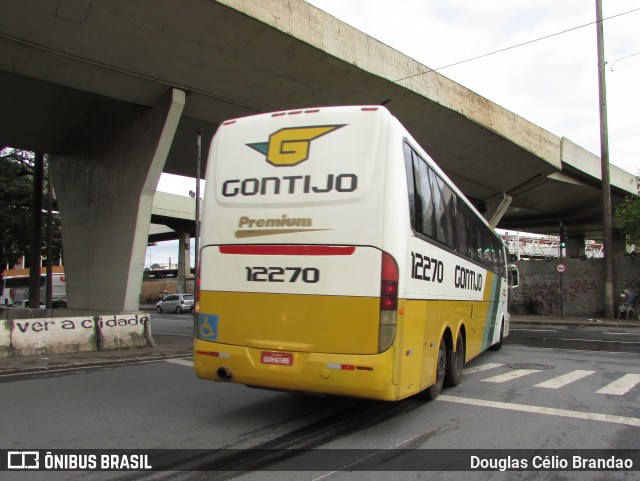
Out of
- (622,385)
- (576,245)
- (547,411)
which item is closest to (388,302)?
(547,411)

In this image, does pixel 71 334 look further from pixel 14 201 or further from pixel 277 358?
pixel 14 201

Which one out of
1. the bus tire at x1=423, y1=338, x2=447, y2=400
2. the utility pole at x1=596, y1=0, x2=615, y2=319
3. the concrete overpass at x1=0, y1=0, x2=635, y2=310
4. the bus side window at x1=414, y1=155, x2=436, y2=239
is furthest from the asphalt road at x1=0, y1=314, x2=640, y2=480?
the utility pole at x1=596, y1=0, x2=615, y2=319

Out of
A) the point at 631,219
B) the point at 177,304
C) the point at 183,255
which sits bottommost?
the point at 177,304

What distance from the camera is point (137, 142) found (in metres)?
16.2

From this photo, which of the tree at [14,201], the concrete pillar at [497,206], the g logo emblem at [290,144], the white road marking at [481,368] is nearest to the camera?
the g logo emblem at [290,144]

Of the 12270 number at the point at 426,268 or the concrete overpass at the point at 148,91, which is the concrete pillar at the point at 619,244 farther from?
the 12270 number at the point at 426,268

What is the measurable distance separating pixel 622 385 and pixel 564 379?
897 millimetres

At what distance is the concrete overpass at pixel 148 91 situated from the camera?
40.6ft

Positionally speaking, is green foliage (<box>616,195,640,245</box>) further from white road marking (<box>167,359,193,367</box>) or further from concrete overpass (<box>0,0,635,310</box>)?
white road marking (<box>167,359,193,367</box>)

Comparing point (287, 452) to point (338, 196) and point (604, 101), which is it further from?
point (604, 101)

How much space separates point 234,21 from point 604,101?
20.6 metres

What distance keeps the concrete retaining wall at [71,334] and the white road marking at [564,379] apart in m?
10.1

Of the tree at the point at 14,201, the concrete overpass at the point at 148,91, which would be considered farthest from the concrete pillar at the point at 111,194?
the tree at the point at 14,201

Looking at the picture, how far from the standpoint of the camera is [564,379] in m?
9.03
